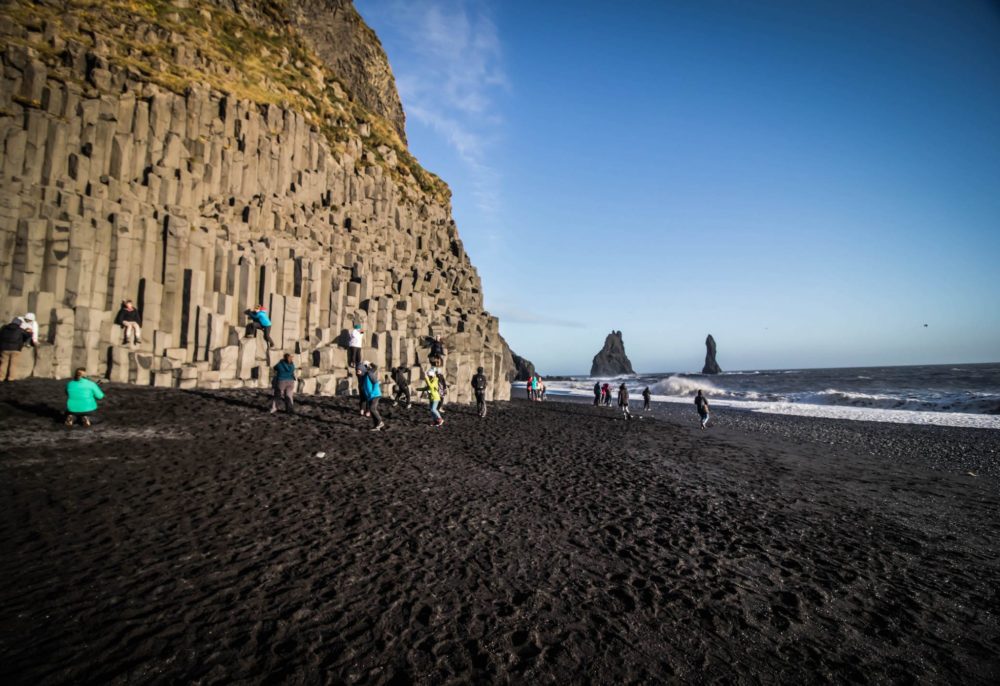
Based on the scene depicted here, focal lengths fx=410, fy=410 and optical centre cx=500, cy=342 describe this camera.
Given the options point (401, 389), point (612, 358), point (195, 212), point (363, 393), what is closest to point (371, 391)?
point (363, 393)

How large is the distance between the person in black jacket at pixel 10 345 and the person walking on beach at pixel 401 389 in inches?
461

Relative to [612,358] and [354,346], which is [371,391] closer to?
[354,346]

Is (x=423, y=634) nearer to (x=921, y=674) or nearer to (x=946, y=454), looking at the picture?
(x=921, y=674)

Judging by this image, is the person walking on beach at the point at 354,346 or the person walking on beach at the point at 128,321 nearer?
the person walking on beach at the point at 128,321

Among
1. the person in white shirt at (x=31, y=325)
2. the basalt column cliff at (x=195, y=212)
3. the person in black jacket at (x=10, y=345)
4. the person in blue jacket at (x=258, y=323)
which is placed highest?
the basalt column cliff at (x=195, y=212)

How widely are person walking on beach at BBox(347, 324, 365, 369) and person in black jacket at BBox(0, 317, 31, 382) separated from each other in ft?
33.6

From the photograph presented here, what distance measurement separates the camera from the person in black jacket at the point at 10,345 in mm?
11891

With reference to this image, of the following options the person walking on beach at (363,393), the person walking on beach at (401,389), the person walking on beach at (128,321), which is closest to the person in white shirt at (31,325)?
the person walking on beach at (128,321)

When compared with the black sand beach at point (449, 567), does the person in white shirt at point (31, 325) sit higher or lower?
higher

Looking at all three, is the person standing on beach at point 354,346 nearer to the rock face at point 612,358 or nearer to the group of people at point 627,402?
the group of people at point 627,402

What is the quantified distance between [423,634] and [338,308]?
19041 millimetres

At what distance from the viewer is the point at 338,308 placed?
2094 centimetres

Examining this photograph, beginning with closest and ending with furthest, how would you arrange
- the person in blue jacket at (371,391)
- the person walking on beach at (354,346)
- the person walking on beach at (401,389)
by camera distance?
the person in blue jacket at (371,391) < the person walking on beach at (401,389) < the person walking on beach at (354,346)

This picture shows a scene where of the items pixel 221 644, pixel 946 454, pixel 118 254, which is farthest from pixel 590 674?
pixel 946 454
